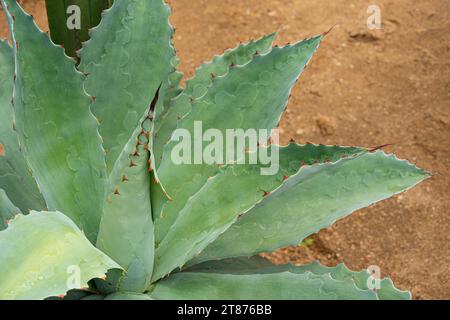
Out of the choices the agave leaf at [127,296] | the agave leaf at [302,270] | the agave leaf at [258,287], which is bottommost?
the agave leaf at [127,296]

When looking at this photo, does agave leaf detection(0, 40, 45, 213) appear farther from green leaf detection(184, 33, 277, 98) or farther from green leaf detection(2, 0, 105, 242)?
green leaf detection(184, 33, 277, 98)

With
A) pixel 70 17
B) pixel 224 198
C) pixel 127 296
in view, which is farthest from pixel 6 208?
pixel 70 17

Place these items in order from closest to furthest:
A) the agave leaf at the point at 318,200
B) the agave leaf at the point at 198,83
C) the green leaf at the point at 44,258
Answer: the green leaf at the point at 44,258 < the agave leaf at the point at 318,200 < the agave leaf at the point at 198,83

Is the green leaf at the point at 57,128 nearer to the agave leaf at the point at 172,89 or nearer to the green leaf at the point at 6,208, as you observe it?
the green leaf at the point at 6,208

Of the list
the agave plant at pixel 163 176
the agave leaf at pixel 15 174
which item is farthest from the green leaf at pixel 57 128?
the agave leaf at pixel 15 174

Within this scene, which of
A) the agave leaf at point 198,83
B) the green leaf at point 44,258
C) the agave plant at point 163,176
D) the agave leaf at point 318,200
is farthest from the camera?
the agave leaf at point 198,83

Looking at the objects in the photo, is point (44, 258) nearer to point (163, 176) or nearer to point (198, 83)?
point (163, 176)

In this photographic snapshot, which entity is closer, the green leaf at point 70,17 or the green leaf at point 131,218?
Result: the green leaf at point 131,218
